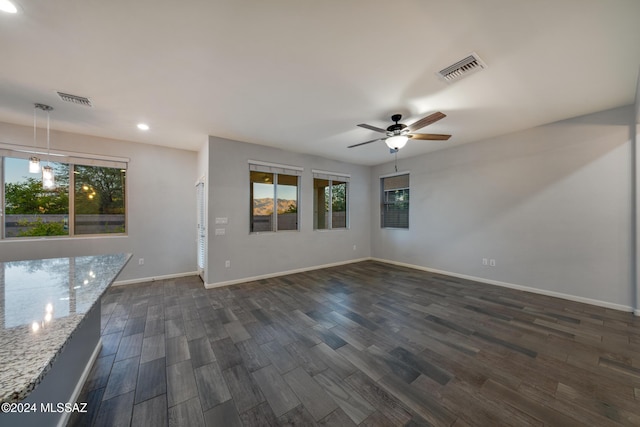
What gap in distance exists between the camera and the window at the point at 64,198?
372 centimetres

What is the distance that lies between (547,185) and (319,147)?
4.05m

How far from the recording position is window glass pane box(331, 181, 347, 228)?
20.1 ft

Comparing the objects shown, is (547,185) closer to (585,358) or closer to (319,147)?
(585,358)

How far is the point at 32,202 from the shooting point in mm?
3855

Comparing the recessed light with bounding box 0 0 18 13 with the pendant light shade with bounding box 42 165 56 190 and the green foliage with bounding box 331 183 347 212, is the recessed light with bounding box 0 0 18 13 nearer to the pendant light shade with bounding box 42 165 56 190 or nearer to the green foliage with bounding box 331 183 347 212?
the pendant light shade with bounding box 42 165 56 190

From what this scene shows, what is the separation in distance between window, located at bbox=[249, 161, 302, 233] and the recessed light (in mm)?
3135

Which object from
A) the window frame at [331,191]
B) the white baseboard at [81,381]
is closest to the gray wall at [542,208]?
the window frame at [331,191]

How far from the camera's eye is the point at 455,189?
488 centimetres

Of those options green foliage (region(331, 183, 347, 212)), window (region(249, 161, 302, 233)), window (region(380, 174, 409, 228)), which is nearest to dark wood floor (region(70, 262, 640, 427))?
window (region(249, 161, 302, 233))

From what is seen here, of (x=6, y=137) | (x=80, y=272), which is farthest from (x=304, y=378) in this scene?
(x=6, y=137)

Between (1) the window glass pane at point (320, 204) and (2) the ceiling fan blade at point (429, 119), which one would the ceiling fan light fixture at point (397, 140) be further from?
(1) the window glass pane at point (320, 204)

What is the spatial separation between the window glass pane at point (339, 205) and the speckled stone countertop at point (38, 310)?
185 inches

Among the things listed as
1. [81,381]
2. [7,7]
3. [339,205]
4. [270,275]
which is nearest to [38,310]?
[81,381]

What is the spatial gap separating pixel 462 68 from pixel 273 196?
3.83 meters
